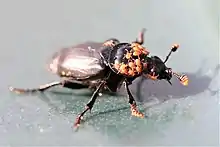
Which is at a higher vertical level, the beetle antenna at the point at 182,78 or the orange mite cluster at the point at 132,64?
the orange mite cluster at the point at 132,64

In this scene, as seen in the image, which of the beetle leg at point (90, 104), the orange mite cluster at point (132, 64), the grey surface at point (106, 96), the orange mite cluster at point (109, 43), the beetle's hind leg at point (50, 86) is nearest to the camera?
the grey surface at point (106, 96)

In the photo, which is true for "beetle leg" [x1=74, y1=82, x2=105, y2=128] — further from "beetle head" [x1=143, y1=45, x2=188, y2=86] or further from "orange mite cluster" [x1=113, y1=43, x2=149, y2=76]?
"beetle head" [x1=143, y1=45, x2=188, y2=86]

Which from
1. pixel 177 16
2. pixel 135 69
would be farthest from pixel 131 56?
pixel 177 16

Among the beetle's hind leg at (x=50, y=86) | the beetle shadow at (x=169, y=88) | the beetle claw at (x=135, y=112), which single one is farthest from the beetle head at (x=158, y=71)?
the beetle's hind leg at (x=50, y=86)

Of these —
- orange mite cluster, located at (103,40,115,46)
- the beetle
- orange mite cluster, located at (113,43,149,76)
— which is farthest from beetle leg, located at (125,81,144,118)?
orange mite cluster, located at (103,40,115,46)

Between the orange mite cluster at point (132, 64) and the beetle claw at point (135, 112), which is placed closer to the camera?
the beetle claw at point (135, 112)

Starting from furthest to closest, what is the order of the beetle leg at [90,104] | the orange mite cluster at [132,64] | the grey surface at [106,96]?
the orange mite cluster at [132,64] → the beetle leg at [90,104] → the grey surface at [106,96]

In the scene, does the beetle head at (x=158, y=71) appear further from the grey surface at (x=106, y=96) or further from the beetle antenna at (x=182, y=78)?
the grey surface at (x=106, y=96)

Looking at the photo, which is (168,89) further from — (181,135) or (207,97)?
(181,135)
